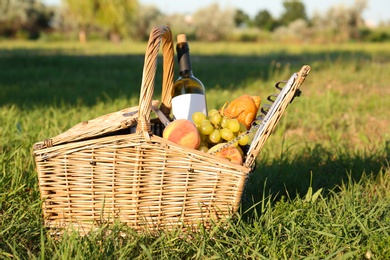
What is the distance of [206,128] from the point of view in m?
2.37

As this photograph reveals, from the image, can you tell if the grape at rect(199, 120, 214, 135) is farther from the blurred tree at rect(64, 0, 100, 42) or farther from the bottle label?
the blurred tree at rect(64, 0, 100, 42)

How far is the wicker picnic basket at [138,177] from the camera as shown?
2158 millimetres

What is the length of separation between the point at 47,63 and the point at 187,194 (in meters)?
10.3

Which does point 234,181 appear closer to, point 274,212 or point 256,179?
point 274,212

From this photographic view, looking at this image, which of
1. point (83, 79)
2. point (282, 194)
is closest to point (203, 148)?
point (282, 194)

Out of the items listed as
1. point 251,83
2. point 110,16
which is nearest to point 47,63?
point 251,83

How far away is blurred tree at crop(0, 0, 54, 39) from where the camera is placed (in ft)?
117

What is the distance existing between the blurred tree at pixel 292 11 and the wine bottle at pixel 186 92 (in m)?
71.3

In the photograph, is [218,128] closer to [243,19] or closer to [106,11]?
[106,11]

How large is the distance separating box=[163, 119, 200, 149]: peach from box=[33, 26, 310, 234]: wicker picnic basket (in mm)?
89

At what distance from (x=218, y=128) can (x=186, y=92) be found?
29 centimetres

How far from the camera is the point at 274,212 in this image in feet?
8.21

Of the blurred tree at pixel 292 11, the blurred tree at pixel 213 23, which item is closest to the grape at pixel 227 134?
the blurred tree at pixel 213 23

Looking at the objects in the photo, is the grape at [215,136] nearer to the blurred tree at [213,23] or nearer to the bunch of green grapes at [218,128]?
the bunch of green grapes at [218,128]
